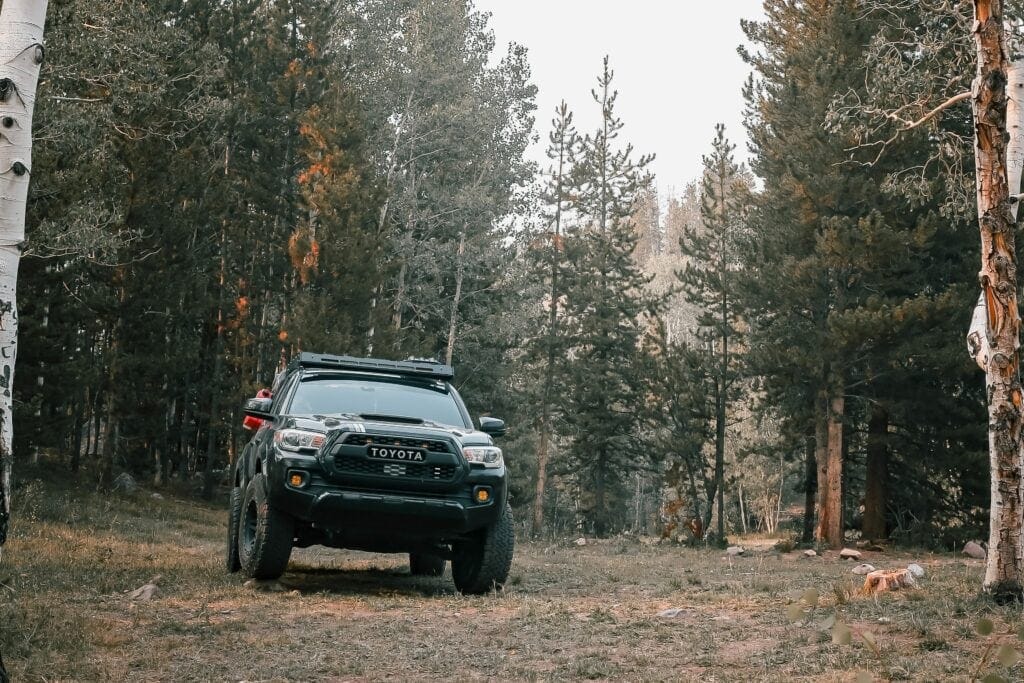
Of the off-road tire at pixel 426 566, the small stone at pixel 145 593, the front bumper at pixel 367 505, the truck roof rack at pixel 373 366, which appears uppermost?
the truck roof rack at pixel 373 366

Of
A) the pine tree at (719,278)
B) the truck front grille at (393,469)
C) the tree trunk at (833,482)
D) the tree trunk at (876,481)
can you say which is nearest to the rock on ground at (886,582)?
the truck front grille at (393,469)

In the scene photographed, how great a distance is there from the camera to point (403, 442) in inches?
354

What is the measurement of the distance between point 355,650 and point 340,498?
2.29 m

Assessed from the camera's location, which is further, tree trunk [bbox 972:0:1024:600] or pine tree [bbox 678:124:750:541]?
pine tree [bbox 678:124:750:541]

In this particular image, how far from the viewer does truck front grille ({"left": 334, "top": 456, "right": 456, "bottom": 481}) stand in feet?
29.1

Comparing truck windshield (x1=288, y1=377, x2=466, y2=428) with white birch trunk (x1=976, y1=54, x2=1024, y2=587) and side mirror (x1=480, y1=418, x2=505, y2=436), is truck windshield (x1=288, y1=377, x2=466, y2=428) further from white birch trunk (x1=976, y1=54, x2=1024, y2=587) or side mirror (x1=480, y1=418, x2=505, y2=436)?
white birch trunk (x1=976, y1=54, x2=1024, y2=587)

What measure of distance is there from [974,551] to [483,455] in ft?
51.0

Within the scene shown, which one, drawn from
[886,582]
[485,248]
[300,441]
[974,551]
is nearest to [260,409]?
[300,441]

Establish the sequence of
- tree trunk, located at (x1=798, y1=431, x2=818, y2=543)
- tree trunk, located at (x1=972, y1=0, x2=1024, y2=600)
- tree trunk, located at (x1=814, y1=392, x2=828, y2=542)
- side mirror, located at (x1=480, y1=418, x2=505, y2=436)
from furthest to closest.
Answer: tree trunk, located at (x1=798, y1=431, x2=818, y2=543)
tree trunk, located at (x1=814, y1=392, x2=828, y2=542)
side mirror, located at (x1=480, y1=418, x2=505, y2=436)
tree trunk, located at (x1=972, y1=0, x2=1024, y2=600)

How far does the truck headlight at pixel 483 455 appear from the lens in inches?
365

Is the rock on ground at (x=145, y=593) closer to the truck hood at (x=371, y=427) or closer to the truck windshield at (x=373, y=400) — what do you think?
the truck hood at (x=371, y=427)

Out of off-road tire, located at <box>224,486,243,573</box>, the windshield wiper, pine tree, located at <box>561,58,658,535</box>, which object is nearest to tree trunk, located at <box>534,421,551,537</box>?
pine tree, located at <box>561,58,658,535</box>

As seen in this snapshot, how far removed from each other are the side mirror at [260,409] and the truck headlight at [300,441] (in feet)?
3.42

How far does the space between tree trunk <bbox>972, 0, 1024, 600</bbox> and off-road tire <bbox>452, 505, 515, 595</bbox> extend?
4.35 m
